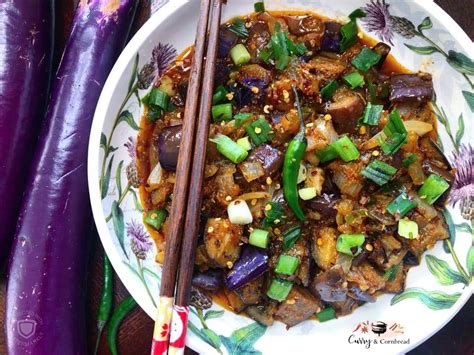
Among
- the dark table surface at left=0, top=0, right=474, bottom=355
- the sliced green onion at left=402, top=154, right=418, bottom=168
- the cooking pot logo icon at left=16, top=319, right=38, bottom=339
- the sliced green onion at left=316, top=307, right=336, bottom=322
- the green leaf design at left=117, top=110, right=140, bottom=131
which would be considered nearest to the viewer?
the sliced green onion at left=402, top=154, right=418, bottom=168

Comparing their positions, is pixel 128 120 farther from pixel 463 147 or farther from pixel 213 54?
pixel 463 147

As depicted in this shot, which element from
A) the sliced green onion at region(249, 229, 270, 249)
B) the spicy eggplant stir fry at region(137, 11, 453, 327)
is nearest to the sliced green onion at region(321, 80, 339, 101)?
the spicy eggplant stir fry at region(137, 11, 453, 327)

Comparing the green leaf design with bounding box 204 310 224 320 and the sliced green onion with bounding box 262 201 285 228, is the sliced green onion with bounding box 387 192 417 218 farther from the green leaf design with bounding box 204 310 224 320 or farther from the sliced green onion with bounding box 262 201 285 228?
the green leaf design with bounding box 204 310 224 320

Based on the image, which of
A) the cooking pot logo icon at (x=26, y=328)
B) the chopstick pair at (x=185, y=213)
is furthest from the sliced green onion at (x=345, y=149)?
the cooking pot logo icon at (x=26, y=328)

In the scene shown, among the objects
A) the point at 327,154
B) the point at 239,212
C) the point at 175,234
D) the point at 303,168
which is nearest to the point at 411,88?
the point at 327,154

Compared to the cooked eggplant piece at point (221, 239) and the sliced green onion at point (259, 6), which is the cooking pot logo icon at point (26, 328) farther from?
the sliced green onion at point (259, 6)

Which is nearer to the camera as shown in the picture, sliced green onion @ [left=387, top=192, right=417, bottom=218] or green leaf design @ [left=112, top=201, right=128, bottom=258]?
sliced green onion @ [left=387, top=192, right=417, bottom=218]

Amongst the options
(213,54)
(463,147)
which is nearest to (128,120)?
(213,54)
